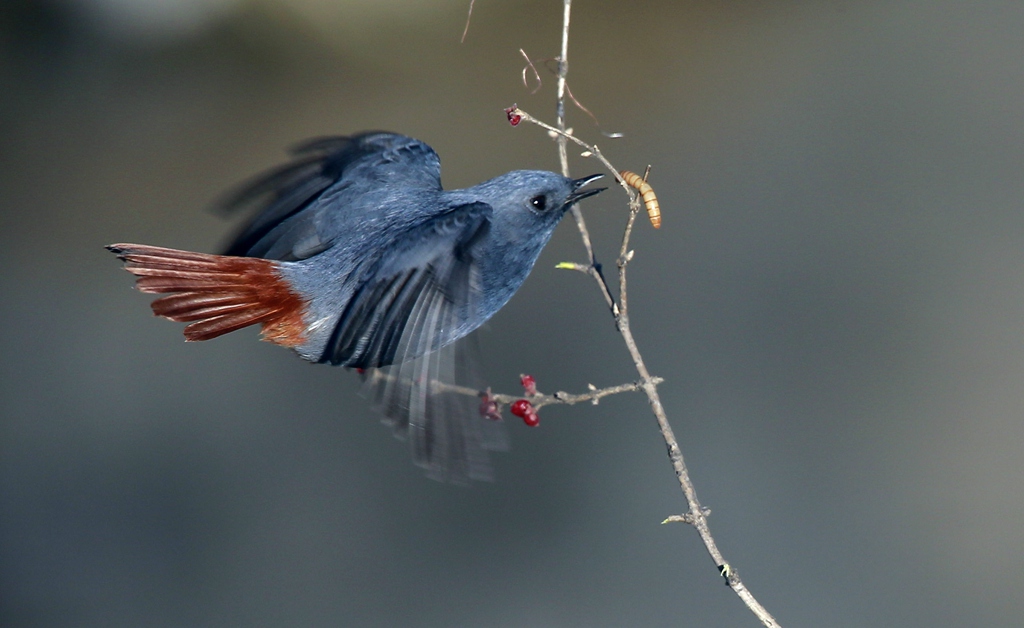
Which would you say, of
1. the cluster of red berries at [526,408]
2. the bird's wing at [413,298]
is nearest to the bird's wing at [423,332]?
the bird's wing at [413,298]

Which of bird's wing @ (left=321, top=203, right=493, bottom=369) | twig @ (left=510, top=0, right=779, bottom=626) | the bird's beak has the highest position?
the bird's beak

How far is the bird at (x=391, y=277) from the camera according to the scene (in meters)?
1.76

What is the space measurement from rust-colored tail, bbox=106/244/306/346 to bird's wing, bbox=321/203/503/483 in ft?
0.49

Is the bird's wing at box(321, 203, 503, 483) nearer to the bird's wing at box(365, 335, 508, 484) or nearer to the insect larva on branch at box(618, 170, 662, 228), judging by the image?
the bird's wing at box(365, 335, 508, 484)

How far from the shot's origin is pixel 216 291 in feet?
6.02

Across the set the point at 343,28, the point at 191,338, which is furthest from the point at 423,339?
the point at 343,28

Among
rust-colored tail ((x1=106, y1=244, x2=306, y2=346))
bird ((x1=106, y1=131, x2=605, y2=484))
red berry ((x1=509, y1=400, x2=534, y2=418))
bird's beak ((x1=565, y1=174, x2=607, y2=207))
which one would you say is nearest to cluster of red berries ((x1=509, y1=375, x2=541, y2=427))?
red berry ((x1=509, y1=400, x2=534, y2=418))

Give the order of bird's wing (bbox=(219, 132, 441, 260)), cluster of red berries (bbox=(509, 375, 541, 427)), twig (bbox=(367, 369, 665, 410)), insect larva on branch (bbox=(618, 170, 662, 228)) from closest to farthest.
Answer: twig (bbox=(367, 369, 665, 410))
insect larva on branch (bbox=(618, 170, 662, 228))
cluster of red berries (bbox=(509, 375, 541, 427))
bird's wing (bbox=(219, 132, 441, 260))

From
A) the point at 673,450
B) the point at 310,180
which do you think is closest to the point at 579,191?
the point at 310,180

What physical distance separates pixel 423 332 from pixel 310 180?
28.3 inches

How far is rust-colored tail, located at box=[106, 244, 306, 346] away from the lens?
1751 millimetres

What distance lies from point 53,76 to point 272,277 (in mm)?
4879

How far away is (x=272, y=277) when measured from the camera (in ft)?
6.32

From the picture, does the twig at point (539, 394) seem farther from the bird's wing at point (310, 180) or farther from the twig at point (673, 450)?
the bird's wing at point (310, 180)
